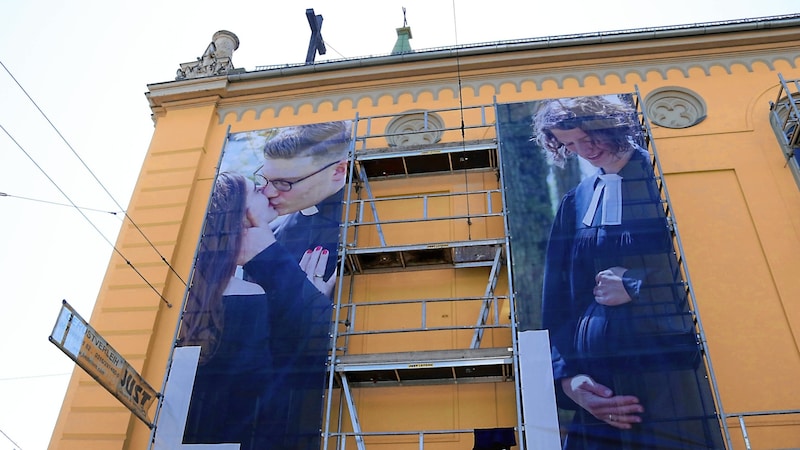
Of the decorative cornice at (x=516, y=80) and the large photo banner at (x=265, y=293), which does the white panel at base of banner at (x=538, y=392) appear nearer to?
the large photo banner at (x=265, y=293)

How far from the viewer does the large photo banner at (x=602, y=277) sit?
9883 mm

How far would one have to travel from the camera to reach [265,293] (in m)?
12.1

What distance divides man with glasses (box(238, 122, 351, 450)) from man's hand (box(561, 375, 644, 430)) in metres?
3.72

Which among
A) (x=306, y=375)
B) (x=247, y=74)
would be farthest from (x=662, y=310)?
(x=247, y=74)

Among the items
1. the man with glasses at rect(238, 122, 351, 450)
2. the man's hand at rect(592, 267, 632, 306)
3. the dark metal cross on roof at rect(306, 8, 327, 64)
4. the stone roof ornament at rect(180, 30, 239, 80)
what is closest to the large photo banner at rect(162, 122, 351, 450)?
the man with glasses at rect(238, 122, 351, 450)

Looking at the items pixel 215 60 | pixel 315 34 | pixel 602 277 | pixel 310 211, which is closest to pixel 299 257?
pixel 310 211

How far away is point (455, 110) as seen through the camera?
15141 millimetres

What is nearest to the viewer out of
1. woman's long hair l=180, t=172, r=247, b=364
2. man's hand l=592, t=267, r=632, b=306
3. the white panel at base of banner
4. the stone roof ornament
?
the white panel at base of banner

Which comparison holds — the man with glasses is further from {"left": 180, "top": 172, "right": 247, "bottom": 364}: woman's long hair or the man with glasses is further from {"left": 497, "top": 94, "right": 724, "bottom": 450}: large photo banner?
{"left": 497, "top": 94, "right": 724, "bottom": 450}: large photo banner

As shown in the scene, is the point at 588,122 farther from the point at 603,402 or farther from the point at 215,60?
the point at 215,60

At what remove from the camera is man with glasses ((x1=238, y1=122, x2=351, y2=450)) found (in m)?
10.9

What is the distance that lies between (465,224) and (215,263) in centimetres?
456

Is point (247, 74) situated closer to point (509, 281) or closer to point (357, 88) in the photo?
point (357, 88)

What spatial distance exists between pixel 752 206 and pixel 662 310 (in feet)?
11.8
